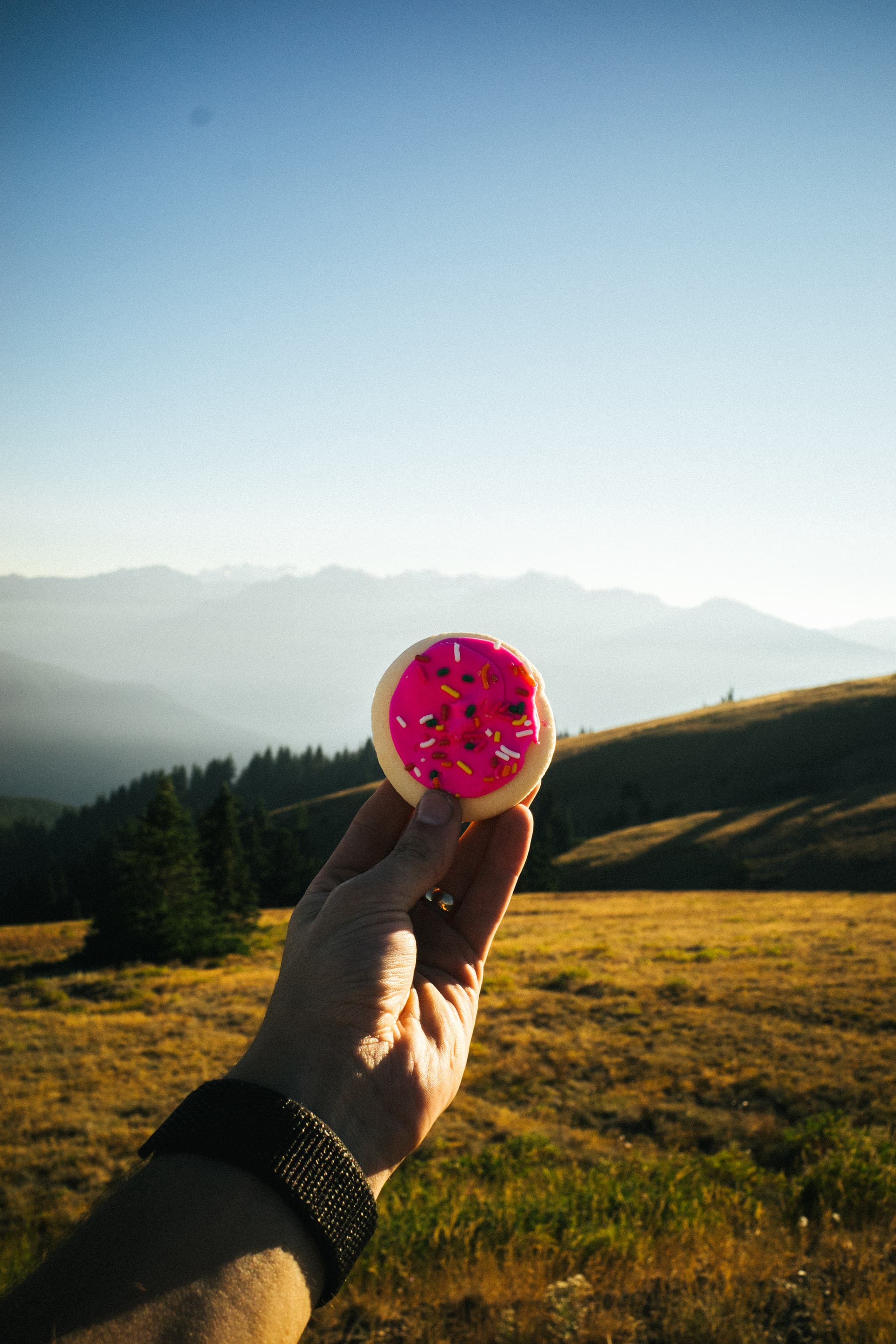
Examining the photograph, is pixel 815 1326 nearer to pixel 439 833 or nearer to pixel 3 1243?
pixel 439 833

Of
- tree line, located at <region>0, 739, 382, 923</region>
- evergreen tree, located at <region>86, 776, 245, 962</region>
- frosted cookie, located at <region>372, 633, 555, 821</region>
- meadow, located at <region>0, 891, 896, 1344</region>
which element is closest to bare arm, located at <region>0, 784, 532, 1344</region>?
frosted cookie, located at <region>372, 633, 555, 821</region>

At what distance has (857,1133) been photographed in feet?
26.3

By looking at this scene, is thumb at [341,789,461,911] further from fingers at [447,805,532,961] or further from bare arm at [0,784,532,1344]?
fingers at [447,805,532,961]

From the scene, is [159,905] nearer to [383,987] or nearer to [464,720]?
[464,720]

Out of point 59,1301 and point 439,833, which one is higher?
point 439,833

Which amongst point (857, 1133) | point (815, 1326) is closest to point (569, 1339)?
point (815, 1326)

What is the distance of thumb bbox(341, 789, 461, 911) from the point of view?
116 inches

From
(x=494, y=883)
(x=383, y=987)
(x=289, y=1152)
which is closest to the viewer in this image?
(x=289, y=1152)

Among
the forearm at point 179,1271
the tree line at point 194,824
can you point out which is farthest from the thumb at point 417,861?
the tree line at point 194,824

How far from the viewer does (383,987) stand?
8.91 feet

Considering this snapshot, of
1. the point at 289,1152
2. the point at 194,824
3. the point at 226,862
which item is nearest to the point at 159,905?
the point at 226,862

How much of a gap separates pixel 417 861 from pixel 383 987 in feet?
1.87

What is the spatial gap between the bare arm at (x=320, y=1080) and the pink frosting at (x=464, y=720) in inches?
10.4

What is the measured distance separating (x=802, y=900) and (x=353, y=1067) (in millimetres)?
48880
